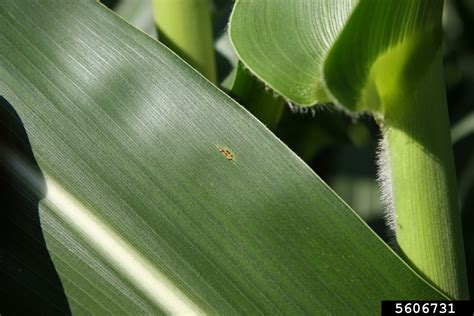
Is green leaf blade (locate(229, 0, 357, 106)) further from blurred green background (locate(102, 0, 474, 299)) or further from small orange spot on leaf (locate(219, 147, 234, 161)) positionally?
blurred green background (locate(102, 0, 474, 299))

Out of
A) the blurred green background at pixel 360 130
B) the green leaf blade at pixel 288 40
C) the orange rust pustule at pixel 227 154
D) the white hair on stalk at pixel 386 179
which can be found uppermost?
the green leaf blade at pixel 288 40

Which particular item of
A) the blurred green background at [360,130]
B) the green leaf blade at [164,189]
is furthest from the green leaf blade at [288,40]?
the blurred green background at [360,130]

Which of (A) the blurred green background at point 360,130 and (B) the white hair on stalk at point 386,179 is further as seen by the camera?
(A) the blurred green background at point 360,130

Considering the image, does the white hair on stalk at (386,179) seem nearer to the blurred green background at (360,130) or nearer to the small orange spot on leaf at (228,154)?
the small orange spot on leaf at (228,154)

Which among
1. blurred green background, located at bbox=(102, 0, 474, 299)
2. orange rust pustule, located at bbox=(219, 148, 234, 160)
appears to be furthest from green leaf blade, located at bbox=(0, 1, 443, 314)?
blurred green background, located at bbox=(102, 0, 474, 299)

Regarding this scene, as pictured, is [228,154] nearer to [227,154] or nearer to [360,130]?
[227,154]

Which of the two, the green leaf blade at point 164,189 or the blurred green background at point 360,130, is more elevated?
the green leaf blade at point 164,189

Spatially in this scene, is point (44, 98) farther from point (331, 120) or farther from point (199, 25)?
point (331, 120)

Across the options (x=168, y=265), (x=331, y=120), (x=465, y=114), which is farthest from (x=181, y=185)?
(x=465, y=114)
